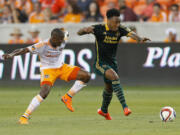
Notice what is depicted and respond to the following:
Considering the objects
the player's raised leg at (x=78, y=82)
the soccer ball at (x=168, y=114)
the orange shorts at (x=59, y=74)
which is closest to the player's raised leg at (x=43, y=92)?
the orange shorts at (x=59, y=74)

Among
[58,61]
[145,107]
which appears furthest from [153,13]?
[58,61]

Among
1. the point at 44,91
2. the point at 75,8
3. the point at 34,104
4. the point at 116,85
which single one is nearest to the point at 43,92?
the point at 44,91

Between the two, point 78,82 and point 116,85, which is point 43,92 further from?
point 116,85

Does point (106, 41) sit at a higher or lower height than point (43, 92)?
higher

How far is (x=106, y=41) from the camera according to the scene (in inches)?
460

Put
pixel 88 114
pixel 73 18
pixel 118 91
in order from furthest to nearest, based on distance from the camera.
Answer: pixel 73 18, pixel 88 114, pixel 118 91

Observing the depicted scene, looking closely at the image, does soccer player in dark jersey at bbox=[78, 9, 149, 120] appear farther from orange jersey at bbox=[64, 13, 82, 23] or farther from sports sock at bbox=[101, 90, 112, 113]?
orange jersey at bbox=[64, 13, 82, 23]

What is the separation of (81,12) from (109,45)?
11717 millimetres

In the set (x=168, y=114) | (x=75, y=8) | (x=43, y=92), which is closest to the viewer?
(x=168, y=114)

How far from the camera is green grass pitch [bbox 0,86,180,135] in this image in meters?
9.66

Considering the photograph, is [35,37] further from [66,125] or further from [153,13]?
[66,125]

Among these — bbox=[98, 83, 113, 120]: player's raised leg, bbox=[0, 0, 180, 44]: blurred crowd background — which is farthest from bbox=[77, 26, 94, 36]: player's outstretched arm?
bbox=[0, 0, 180, 44]: blurred crowd background

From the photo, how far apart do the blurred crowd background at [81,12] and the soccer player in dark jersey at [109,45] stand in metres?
9.98

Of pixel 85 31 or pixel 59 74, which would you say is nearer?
pixel 85 31
